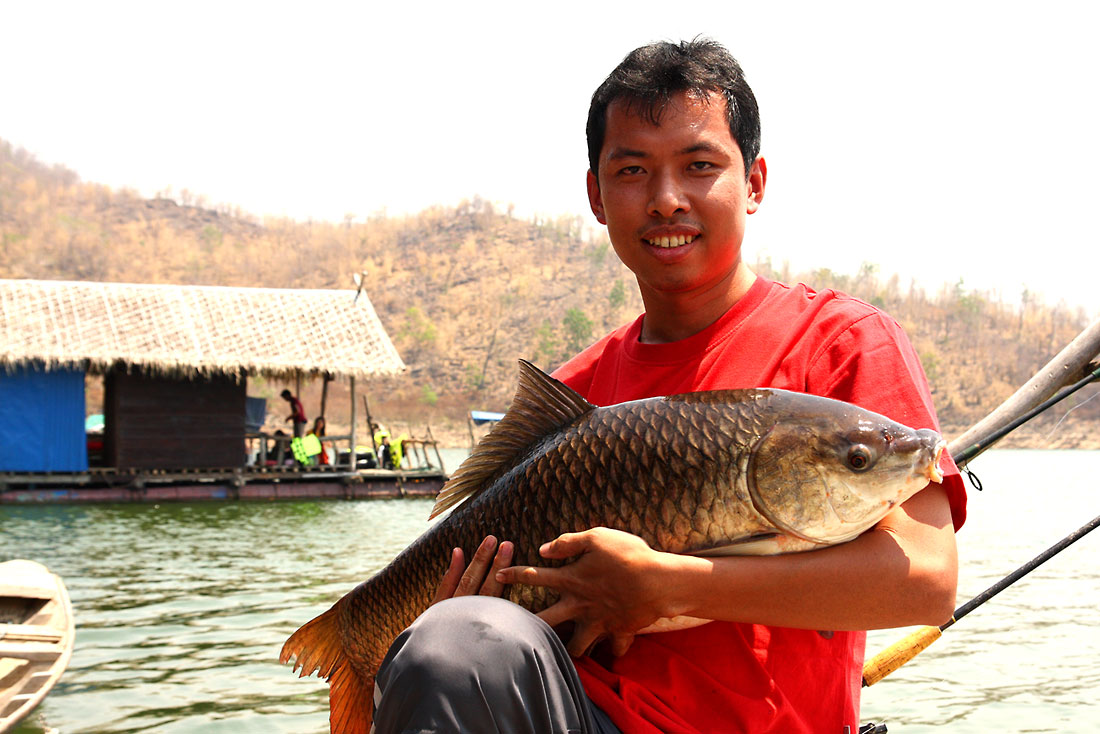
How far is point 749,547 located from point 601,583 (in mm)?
244

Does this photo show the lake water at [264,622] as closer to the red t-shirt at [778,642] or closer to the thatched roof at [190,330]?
the thatched roof at [190,330]

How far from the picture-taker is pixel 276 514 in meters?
17.6

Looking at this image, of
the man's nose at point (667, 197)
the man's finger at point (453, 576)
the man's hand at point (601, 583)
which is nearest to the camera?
the man's hand at point (601, 583)

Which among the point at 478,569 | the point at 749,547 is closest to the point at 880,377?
the point at 749,547

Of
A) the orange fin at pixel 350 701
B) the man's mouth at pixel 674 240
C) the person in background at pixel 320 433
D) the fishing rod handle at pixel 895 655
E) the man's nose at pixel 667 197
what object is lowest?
the person in background at pixel 320 433

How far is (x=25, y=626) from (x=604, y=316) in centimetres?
5995

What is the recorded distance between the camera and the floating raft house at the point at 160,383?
18.5 metres

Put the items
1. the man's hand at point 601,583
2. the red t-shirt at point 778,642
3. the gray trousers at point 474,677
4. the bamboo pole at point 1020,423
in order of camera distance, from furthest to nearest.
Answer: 1. the bamboo pole at point 1020,423
2. the red t-shirt at point 778,642
3. the man's hand at point 601,583
4. the gray trousers at point 474,677

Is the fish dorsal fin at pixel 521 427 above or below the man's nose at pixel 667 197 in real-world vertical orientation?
below

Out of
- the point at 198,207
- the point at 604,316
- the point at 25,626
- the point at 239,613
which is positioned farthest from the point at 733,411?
the point at 198,207

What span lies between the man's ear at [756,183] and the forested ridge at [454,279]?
51.8 metres

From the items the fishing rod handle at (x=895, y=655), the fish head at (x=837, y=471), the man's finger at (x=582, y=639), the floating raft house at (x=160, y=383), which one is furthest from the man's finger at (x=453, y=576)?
the floating raft house at (x=160, y=383)

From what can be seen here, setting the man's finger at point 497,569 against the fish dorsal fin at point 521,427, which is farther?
the fish dorsal fin at point 521,427

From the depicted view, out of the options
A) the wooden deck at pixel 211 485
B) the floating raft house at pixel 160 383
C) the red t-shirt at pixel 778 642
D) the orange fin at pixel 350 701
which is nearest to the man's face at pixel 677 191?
the red t-shirt at pixel 778 642
